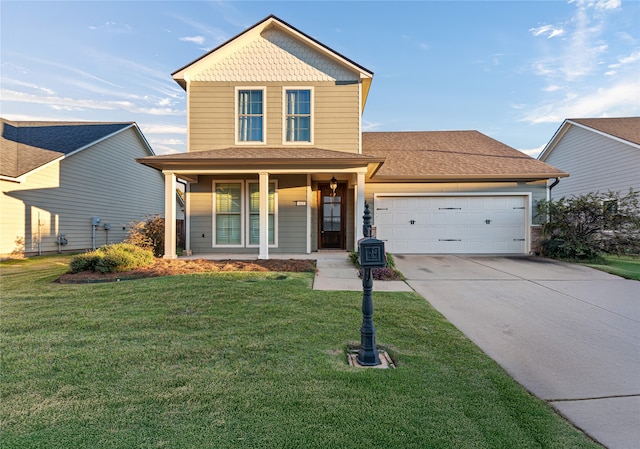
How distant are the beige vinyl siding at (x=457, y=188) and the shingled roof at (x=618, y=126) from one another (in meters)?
5.63

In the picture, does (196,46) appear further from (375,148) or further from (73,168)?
(375,148)

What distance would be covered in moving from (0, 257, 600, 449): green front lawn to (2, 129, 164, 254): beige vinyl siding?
888 centimetres

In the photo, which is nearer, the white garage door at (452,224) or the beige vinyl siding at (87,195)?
the white garage door at (452,224)

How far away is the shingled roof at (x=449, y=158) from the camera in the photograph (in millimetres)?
10625

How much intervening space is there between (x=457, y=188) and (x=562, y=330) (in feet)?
25.0

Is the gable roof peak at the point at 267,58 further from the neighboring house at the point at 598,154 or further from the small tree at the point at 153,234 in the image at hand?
the neighboring house at the point at 598,154

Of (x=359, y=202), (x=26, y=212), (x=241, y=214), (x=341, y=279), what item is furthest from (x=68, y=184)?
(x=341, y=279)

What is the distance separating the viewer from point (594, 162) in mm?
14242

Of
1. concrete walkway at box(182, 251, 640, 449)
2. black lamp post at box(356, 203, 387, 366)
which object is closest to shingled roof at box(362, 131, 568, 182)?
concrete walkway at box(182, 251, 640, 449)

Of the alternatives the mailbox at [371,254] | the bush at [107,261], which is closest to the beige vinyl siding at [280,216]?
the bush at [107,261]

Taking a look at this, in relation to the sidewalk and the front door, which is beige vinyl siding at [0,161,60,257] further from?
the sidewalk

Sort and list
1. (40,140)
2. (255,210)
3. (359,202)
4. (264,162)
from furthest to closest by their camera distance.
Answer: (40,140), (255,210), (359,202), (264,162)

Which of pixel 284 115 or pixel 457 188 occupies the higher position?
pixel 284 115

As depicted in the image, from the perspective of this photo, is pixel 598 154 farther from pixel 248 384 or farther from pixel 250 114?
pixel 248 384
